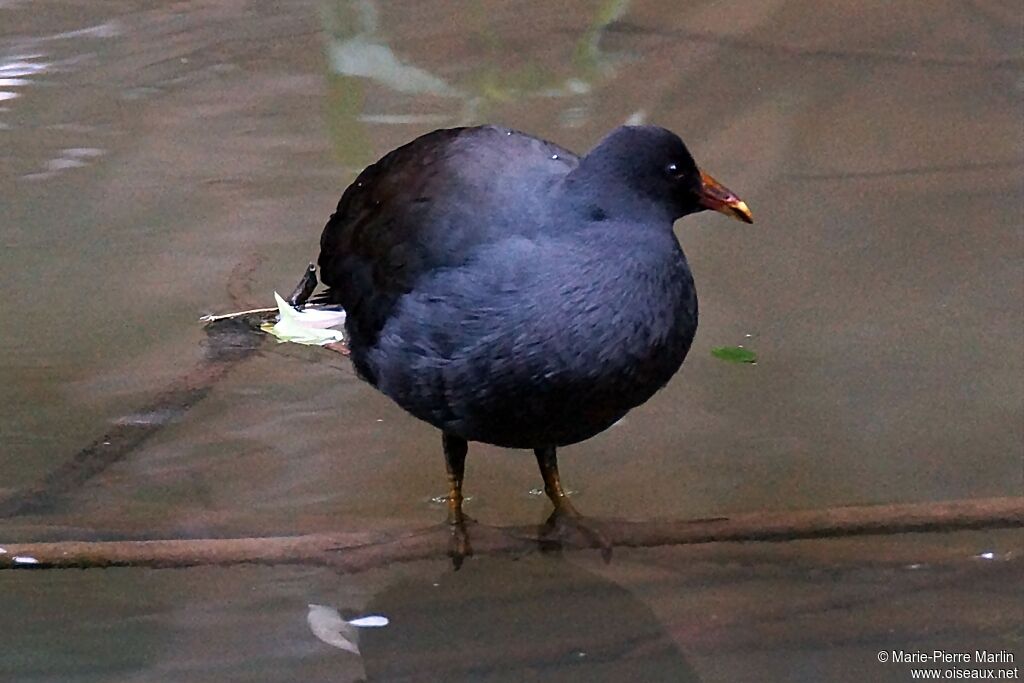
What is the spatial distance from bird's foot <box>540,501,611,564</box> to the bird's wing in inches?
22.7

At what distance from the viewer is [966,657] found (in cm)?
262

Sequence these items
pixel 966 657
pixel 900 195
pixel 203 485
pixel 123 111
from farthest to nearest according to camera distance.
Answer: pixel 123 111
pixel 900 195
pixel 203 485
pixel 966 657

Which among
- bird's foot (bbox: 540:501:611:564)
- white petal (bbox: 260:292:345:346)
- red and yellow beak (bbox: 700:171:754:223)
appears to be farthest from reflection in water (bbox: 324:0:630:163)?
red and yellow beak (bbox: 700:171:754:223)

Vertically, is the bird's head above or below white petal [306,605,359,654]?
above

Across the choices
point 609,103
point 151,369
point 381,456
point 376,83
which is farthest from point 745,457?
point 376,83

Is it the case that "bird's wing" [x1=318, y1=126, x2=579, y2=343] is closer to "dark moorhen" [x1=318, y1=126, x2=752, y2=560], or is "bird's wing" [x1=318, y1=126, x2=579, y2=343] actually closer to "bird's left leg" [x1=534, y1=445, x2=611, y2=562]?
"dark moorhen" [x1=318, y1=126, x2=752, y2=560]

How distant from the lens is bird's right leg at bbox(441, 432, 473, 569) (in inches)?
108

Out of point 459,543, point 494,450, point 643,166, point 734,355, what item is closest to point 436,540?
point 459,543

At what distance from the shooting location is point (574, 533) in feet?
9.33

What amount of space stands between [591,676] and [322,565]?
1.91 ft

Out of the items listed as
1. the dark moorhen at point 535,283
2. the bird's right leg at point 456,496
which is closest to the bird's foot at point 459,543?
the bird's right leg at point 456,496

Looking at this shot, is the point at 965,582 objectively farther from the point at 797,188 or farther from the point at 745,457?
the point at 797,188

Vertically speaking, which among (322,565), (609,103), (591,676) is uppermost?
(609,103)

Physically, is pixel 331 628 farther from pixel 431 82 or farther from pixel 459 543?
pixel 431 82
